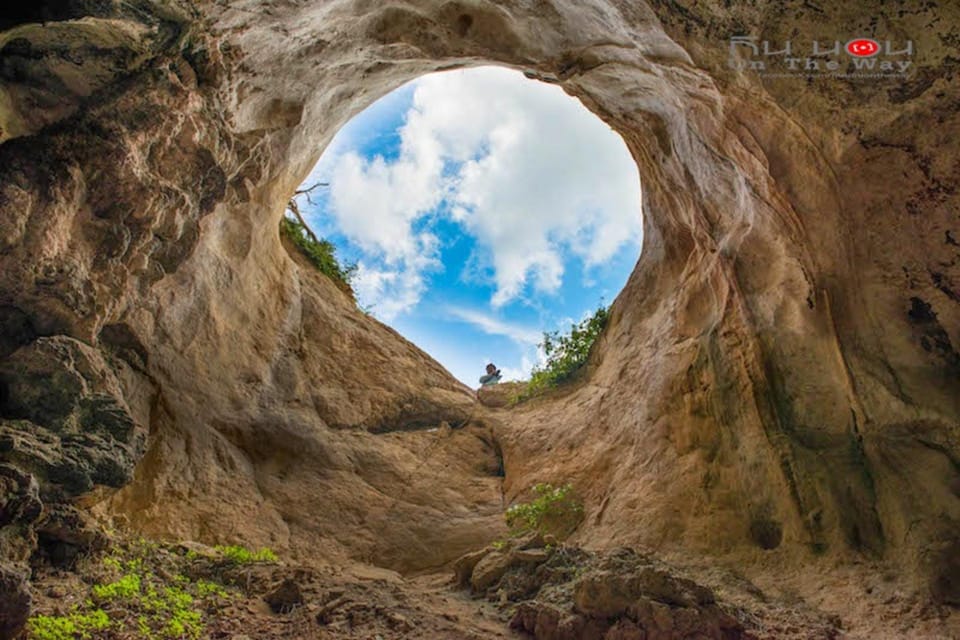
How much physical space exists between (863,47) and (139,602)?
280 inches

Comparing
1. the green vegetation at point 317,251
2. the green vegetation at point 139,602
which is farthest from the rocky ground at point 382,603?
the green vegetation at point 317,251

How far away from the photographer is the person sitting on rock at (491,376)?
1546 cm

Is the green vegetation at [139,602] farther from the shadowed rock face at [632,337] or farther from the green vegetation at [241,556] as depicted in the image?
the shadowed rock face at [632,337]

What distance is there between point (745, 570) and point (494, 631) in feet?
10.1

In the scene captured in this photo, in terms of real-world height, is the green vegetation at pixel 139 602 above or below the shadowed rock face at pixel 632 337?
below

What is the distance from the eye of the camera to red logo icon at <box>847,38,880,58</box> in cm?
514

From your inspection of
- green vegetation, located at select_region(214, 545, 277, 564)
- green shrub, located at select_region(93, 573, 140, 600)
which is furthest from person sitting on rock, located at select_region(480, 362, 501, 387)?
green shrub, located at select_region(93, 573, 140, 600)

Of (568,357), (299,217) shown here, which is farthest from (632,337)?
Answer: (299,217)

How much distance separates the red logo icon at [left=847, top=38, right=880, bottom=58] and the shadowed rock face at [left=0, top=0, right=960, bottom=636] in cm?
9

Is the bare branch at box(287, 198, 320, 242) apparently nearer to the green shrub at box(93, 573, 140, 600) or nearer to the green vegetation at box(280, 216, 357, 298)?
the green vegetation at box(280, 216, 357, 298)

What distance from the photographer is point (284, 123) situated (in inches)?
293

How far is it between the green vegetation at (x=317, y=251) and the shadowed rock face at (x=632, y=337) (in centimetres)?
184

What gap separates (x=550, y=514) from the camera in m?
9.16

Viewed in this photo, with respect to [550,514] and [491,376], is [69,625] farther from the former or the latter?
[491,376]
